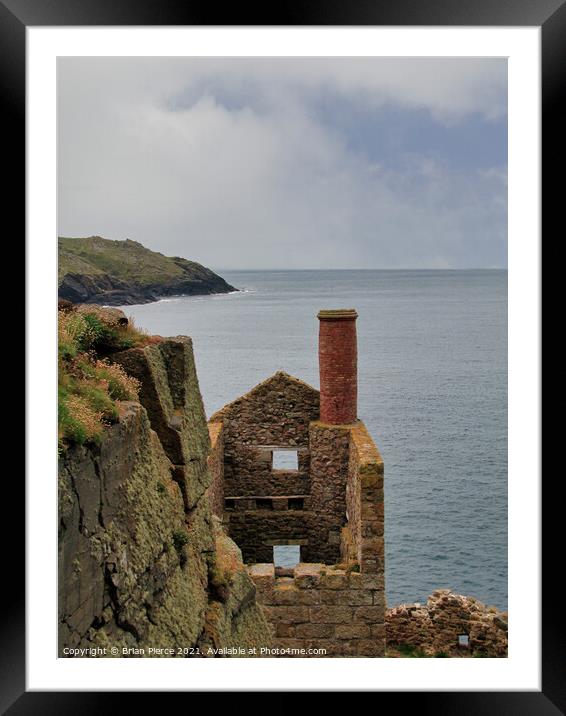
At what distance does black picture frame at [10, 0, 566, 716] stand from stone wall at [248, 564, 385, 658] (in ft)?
28.4

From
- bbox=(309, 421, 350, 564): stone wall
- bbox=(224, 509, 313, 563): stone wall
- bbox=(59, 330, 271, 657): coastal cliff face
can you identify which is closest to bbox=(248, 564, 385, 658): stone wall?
bbox=(309, 421, 350, 564): stone wall

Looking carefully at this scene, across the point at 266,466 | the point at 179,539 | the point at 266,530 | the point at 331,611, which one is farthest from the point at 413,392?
the point at 179,539

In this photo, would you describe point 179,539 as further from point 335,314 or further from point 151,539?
point 335,314

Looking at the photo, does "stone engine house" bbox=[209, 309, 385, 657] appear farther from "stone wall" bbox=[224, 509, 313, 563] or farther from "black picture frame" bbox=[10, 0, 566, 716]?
"black picture frame" bbox=[10, 0, 566, 716]

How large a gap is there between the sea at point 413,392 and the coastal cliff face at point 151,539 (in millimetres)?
3353

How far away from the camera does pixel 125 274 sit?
459 inches

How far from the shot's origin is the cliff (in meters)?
10.1

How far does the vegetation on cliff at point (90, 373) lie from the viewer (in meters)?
5.69

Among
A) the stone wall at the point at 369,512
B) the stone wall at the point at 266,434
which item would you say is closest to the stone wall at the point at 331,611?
the stone wall at the point at 369,512

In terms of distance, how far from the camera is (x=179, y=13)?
681 cm

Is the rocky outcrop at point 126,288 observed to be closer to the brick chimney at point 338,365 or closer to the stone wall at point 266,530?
the brick chimney at point 338,365

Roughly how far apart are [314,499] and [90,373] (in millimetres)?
13817
